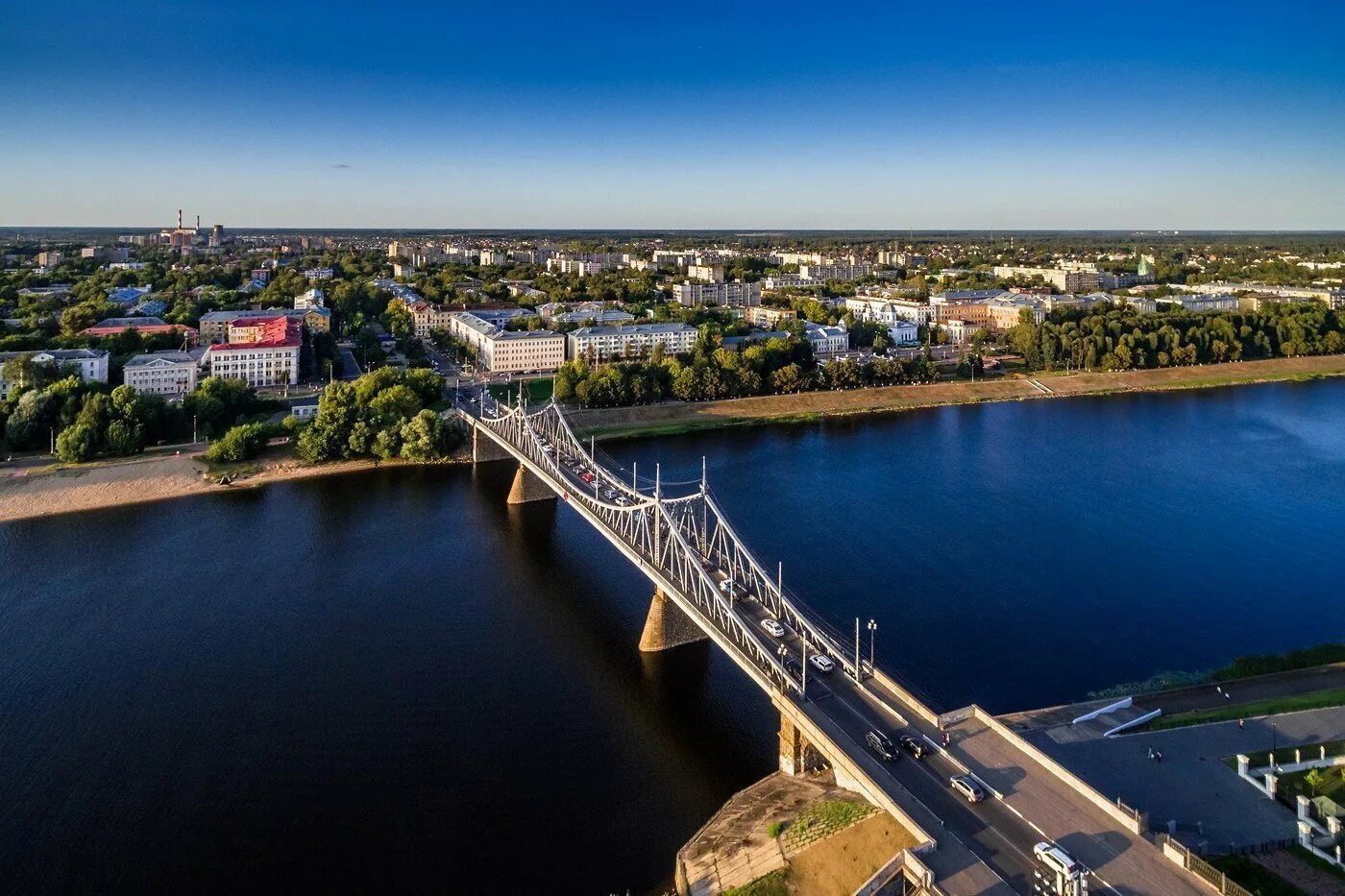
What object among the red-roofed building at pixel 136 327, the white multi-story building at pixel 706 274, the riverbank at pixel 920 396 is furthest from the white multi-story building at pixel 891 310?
the red-roofed building at pixel 136 327

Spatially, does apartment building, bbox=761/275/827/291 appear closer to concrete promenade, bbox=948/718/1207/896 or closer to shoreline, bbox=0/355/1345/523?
shoreline, bbox=0/355/1345/523

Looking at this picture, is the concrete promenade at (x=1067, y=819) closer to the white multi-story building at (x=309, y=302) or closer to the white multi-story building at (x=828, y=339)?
the white multi-story building at (x=828, y=339)

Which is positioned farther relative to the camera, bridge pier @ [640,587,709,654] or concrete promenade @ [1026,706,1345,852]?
bridge pier @ [640,587,709,654]

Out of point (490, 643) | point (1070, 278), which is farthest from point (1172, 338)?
point (490, 643)

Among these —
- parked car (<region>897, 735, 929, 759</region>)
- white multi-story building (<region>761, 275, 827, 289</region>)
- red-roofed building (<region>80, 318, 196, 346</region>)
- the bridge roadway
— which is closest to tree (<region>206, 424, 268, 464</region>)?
red-roofed building (<region>80, 318, 196, 346</region>)

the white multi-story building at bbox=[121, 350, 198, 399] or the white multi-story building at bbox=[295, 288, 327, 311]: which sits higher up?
the white multi-story building at bbox=[295, 288, 327, 311]

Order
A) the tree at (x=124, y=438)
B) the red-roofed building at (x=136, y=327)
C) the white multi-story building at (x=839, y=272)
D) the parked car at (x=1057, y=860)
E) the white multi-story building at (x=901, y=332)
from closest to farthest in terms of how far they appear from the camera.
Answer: the parked car at (x=1057, y=860), the tree at (x=124, y=438), the red-roofed building at (x=136, y=327), the white multi-story building at (x=901, y=332), the white multi-story building at (x=839, y=272)

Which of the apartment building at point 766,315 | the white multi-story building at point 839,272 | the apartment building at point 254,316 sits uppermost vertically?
the white multi-story building at point 839,272
